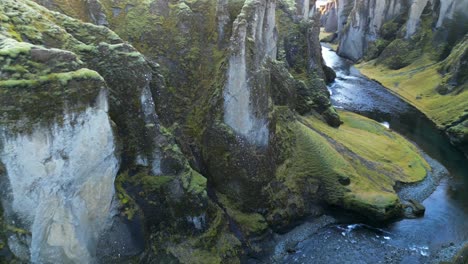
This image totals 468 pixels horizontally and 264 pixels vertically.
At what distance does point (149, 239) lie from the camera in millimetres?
31938

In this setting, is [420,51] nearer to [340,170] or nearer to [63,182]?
[340,170]

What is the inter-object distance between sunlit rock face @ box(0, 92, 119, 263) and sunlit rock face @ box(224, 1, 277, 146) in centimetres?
1285

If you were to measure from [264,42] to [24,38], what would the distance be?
2598 centimetres

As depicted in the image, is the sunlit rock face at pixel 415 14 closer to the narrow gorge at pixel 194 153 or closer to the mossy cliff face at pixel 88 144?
the narrow gorge at pixel 194 153

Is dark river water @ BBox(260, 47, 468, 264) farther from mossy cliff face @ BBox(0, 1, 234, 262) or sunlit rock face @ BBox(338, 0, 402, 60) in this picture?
sunlit rock face @ BBox(338, 0, 402, 60)

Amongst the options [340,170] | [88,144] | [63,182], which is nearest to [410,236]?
[340,170]

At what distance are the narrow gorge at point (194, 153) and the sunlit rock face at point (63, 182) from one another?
0.24ft

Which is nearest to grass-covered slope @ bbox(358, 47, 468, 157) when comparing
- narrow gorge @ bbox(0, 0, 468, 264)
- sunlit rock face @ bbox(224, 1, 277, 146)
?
narrow gorge @ bbox(0, 0, 468, 264)

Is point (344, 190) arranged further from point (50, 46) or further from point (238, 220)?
point (50, 46)

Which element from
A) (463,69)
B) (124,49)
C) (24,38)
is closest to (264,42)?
(124,49)

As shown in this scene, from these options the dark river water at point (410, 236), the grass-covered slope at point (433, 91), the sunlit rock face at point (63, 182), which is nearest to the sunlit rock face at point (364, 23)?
the grass-covered slope at point (433, 91)

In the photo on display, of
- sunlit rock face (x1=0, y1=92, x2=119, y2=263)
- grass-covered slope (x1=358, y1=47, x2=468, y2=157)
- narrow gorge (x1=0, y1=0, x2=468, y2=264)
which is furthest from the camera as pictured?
grass-covered slope (x1=358, y1=47, x2=468, y2=157)

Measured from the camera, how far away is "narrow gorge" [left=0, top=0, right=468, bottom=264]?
25.5m

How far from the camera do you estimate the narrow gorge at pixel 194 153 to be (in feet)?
83.7
